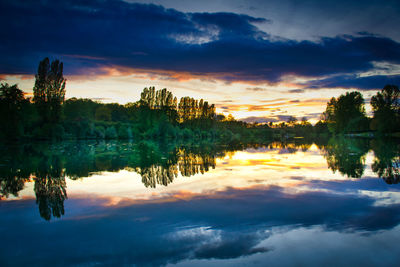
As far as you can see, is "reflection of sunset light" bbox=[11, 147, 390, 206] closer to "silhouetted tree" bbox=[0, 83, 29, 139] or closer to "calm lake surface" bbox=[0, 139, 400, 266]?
"calm lake surface" bbox=[0, 139, 400, 266]

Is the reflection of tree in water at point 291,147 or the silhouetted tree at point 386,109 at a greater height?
the silhouetted tree at point 386,109

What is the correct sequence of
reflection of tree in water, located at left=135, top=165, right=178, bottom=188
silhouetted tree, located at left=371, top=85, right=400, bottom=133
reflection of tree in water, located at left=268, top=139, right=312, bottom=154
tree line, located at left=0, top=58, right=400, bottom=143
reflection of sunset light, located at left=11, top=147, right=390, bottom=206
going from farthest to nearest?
silhouetted tree, located at left=371, top=85, right=400, bottom=133 < tree line, located at left=0, top=58, right=400, bottom=143 < reflection of tree in water, located at left=268, top=139, right=312, bottom=154 < reflection of tree in water, located at left=135, top=165, right=178, bottom=188 < reflection of sunset light, located at left=11, top=147, right=390, bottom=206

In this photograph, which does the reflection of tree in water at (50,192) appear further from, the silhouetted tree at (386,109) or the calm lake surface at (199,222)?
the silhouetted tree at (386,109)

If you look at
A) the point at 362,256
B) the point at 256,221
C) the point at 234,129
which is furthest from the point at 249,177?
the point at 234,129

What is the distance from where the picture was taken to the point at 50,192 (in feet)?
21.2

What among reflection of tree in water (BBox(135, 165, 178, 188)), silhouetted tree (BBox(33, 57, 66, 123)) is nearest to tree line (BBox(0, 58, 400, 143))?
silhouetted tree (BBox(33, 57, 66, 123))

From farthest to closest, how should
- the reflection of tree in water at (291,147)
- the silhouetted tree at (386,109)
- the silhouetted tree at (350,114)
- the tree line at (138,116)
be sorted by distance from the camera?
1. the silhouetted tree at (350,114)
2. the silhouetted tree at (386,109)
3. the tree line at (138,116)
4. the reflection of tree in water at (291,147)

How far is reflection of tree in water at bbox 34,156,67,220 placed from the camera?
5.07m

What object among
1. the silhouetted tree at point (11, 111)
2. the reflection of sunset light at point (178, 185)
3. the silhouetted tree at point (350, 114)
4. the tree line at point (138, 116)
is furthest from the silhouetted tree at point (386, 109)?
the silhouetted tree at point (11, 111)

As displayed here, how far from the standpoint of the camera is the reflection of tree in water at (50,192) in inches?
199

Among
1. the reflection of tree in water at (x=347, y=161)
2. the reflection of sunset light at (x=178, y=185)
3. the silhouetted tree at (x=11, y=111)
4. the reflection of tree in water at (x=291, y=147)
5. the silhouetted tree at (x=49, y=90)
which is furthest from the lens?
the silhouetted tree at (x=49, y=90)

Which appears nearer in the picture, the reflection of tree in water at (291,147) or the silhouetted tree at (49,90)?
the reflection of tree in water at (291,147)

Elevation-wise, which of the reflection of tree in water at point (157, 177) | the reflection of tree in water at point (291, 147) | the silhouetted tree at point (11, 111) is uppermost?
the silhouetted tree at point (11, 111)

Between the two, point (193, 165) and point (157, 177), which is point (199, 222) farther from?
point (193, 165)
